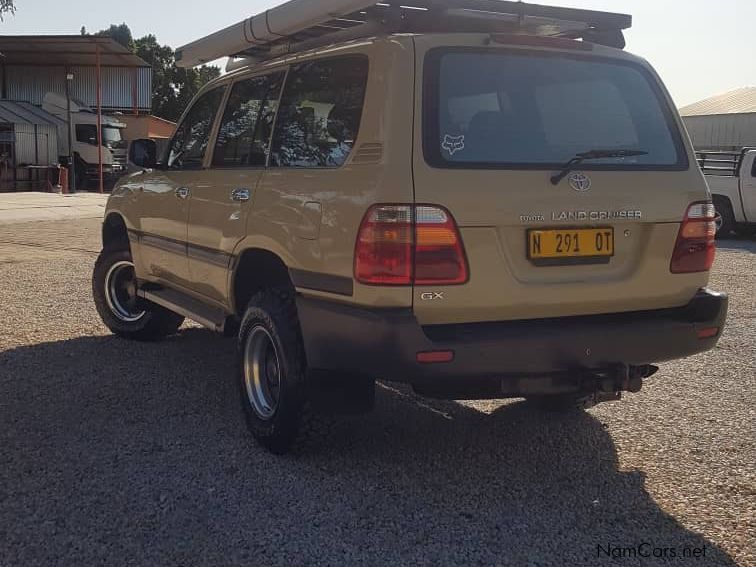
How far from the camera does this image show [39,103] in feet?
118

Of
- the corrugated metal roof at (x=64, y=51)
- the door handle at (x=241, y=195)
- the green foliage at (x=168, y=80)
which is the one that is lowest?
the door handle at (x=241, y=195)

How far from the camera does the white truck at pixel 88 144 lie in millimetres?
29234

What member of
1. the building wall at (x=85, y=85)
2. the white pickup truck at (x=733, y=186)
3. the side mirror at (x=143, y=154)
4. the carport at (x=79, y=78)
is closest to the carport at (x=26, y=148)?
the carport at (x=79, y=78)

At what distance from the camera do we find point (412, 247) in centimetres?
311

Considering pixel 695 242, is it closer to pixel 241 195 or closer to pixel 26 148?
pixel 241 195

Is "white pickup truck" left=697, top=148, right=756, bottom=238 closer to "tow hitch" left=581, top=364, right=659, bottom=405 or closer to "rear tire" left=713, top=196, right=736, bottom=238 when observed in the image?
"rear tire" left=713, top=196, right=736, bottom=238

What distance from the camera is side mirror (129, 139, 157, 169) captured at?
5.43 m

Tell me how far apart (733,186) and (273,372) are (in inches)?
555

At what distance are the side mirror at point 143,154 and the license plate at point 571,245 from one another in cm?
311

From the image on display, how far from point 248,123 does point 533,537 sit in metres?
2.66

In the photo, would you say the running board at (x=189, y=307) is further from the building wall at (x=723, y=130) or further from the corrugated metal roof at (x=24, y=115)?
the building wall at (x=723, y=130)

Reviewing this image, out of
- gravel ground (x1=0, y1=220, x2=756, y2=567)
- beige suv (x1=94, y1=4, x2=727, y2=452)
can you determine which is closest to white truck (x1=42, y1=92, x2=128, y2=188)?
gravel ground (x1=0, y1=220, x2=756, y2=567)

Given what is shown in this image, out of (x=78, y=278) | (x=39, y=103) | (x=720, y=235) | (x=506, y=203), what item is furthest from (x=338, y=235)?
(x=39, y=103)

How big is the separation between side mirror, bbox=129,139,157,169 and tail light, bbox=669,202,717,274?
3466 mm
